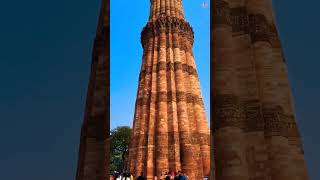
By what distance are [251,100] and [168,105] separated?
64.2ft

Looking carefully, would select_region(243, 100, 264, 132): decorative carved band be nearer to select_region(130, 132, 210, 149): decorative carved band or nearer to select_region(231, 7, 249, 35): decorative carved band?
select_region(231, 7, 249, 35): decorative carved band

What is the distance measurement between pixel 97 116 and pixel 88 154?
133 centimetres

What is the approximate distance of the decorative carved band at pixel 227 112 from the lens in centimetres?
953

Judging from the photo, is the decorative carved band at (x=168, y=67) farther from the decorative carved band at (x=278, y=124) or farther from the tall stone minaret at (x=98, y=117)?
the decorative carved band at (x=278, y=124)

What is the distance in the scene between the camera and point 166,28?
A: 32.6 metres

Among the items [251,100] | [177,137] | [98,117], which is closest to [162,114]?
[177,137]

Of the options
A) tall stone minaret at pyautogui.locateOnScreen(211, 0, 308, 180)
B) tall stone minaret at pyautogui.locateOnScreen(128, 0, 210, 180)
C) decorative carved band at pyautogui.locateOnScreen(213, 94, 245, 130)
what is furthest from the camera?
tall stone minaret at pyautogui.locateOnScreen(128, 0, 210, 180)

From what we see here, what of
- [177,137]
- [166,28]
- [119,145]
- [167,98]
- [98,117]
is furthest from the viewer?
[119,145]

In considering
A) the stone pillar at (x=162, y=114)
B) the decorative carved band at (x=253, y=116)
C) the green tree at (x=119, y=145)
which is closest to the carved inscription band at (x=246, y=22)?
the decorative carved band at (x=253, y=116)

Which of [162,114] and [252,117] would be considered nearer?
[252,117]

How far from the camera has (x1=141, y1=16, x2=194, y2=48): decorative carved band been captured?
107ft

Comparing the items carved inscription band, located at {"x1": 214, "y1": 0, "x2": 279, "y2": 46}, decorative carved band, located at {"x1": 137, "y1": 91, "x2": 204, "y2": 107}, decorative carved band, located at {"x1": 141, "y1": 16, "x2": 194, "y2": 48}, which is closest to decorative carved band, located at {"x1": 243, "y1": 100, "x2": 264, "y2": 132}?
carved inscription band, located at {"x1": 214, "y1": 0, "x2": 279, "y2": 46}

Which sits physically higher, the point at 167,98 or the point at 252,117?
the point at 167,98

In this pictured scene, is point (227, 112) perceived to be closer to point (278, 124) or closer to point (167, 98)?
point (278, 124)
